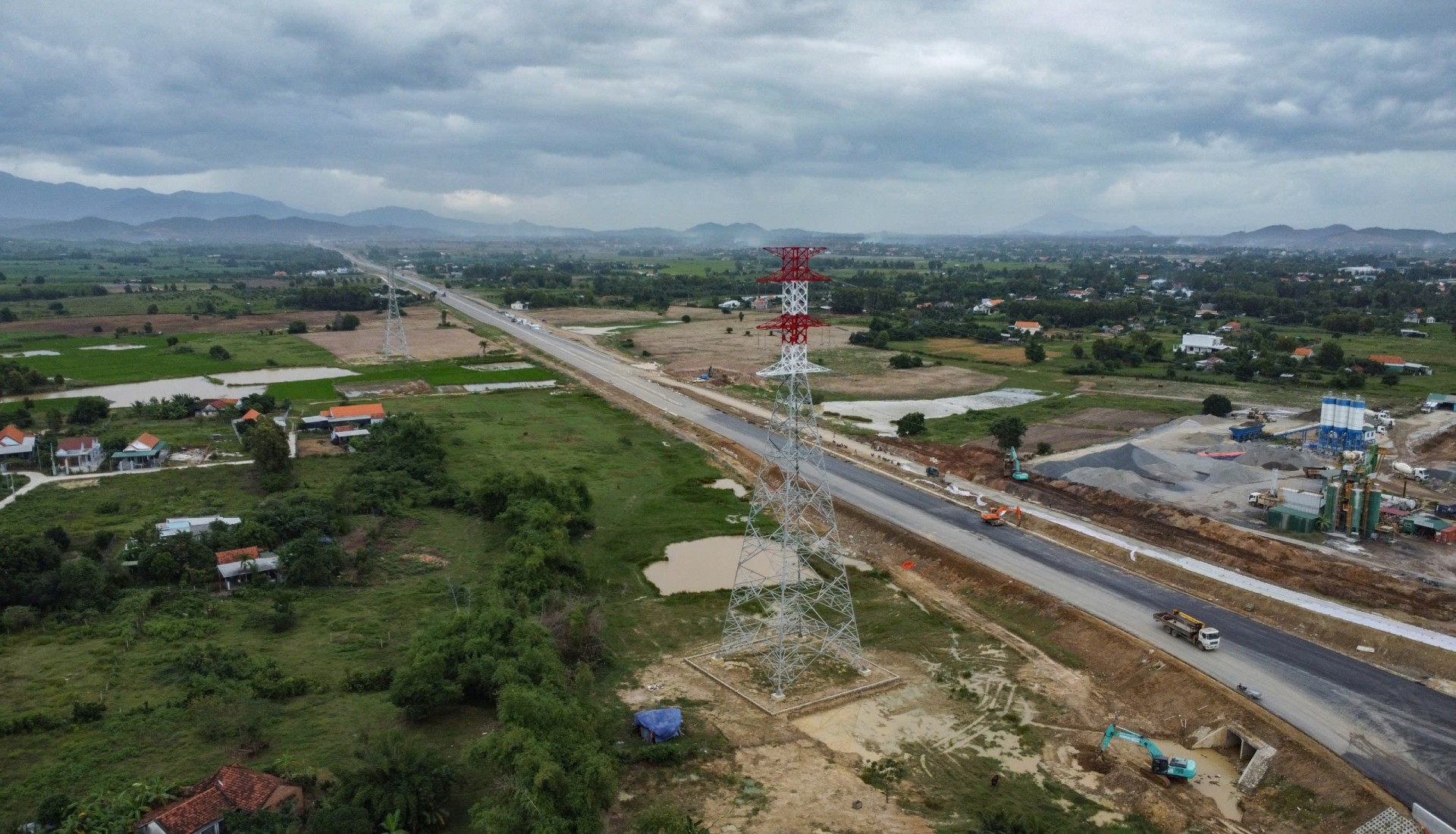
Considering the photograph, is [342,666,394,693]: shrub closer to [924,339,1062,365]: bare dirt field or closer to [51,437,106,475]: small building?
[51,437,106,475]: small building

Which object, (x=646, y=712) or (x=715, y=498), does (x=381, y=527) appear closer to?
(x=715, y=498)

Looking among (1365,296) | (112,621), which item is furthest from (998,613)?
(1365,296)

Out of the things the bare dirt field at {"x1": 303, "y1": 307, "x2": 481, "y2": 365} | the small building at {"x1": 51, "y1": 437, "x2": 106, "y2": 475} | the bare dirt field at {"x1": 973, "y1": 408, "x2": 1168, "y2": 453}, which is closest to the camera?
the small building at {"x1": 51, "y1": 437, "x2": 106, "y2": 475}

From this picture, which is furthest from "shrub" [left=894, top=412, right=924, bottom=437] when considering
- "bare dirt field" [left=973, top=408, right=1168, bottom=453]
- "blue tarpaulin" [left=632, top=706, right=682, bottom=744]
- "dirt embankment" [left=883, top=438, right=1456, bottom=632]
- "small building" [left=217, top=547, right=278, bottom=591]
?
"small building" [left=217, top=547, right=278, bottom=591]

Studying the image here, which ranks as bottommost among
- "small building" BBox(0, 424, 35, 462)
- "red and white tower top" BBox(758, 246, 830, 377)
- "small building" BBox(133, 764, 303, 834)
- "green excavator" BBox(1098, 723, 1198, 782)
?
"green excavator" BBox(1098, 723, 1198, 782)

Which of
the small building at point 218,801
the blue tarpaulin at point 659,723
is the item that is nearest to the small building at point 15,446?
the small building at point 218,801

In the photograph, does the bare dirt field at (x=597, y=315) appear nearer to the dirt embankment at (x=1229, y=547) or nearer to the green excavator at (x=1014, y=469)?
the green excavator at (x=1014, y=469)

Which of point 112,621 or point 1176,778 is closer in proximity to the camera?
point 1176,778
